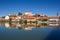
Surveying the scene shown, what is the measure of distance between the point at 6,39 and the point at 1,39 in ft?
0.46

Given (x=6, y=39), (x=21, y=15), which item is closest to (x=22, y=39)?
(x=6, y=39)

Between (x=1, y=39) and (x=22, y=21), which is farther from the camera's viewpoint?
(x=22, y=21)

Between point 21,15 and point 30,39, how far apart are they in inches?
375

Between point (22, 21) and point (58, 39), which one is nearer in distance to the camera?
point (58, 39)

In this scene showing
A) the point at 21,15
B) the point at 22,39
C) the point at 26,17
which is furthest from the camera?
the point at 26,17

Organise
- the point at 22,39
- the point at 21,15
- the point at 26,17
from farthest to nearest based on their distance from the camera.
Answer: the point at 26,17
the point at 21,15
the point at 22,39

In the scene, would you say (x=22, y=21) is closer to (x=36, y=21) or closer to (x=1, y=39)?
(x=36, y=21)

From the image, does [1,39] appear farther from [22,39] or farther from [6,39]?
[22,39]

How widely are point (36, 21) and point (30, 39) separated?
1084cm

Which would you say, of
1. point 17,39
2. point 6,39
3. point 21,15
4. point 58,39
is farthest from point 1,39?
point 21,15

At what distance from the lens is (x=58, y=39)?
4.35 meters

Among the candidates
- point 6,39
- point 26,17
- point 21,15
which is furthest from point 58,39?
point 26,17

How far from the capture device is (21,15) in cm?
1377

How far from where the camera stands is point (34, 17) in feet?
47.5
